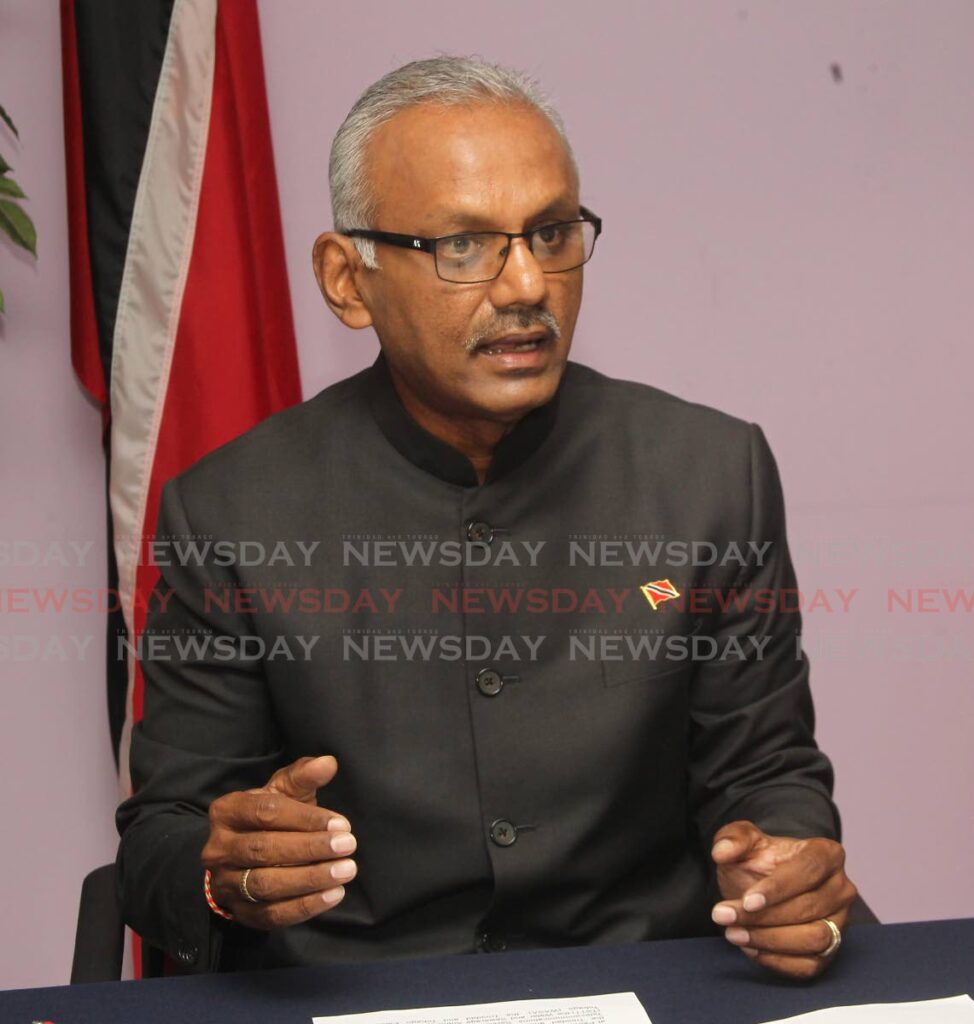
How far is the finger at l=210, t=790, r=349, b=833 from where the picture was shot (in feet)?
4.75

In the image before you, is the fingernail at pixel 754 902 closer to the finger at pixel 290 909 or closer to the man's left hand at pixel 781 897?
the man's left hand at pixel 781 897

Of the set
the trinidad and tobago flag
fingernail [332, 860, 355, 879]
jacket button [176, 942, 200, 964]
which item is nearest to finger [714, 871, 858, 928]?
fingernail [332, 860, 355, 879]

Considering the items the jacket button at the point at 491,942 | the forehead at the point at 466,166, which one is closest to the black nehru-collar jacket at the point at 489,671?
the jacket button at the point at 491,942

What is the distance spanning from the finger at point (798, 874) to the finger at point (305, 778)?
0.46 m

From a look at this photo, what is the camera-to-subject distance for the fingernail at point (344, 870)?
141cm

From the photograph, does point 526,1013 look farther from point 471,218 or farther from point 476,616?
point 471,218

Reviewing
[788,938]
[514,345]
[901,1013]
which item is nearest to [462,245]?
[514,345]

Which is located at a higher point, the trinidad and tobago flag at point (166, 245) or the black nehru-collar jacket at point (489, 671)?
the trinidad and tobago flag at point (166, 245)

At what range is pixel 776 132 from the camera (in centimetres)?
292

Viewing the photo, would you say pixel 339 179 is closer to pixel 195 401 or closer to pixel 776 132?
pixel 195 401

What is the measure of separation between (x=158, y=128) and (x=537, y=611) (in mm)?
1276

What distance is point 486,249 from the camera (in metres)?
1.86

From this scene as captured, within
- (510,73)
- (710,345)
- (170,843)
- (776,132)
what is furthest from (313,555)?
(776,132)

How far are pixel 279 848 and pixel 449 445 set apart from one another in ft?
2.35
